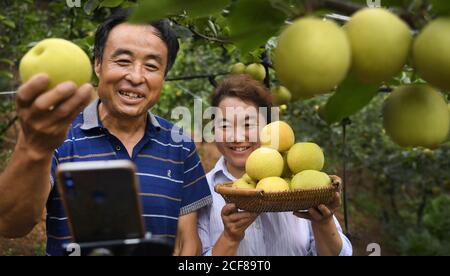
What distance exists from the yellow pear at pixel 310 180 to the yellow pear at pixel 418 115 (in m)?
0.87

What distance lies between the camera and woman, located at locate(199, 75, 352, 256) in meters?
1.70

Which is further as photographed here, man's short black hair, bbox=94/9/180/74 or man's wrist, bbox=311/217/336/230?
man's wrist, bbox=311/217/336/230

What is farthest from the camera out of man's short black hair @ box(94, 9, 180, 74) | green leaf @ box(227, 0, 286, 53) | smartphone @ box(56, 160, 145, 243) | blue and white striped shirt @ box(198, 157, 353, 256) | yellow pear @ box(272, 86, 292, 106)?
yellow pear @ box(272, 86, 292, 106)

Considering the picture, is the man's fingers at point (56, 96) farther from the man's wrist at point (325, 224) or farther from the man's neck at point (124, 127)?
the man's wrist at point (325, 224)

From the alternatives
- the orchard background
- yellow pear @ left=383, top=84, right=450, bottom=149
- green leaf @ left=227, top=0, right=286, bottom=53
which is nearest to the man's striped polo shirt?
the orchard background

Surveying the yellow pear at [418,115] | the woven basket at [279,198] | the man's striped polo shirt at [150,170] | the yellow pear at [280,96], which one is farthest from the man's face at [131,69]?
the yellow pear at [418,115]

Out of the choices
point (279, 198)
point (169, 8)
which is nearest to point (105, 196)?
point (169, 8)

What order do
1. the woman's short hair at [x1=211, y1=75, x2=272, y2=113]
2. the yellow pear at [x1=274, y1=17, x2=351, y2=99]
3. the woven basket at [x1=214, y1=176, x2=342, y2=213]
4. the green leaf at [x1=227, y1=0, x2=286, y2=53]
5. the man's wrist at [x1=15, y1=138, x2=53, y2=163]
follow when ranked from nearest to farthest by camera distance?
the yellow pear at [x1=274, y1=17, x2=351, y2=99], the green leaf at [x1=227, y1=0, x2=286, y2=53], the man's wrist at [x1=15, y1=138, x2=53, y2=163], the woven basket at [x1=214, y1=176, x2=342, y2=213], the woman's short hair at [x1=211, y1=75, x2=272, y2=113]

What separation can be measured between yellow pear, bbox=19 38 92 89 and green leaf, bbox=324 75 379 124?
1.15ft

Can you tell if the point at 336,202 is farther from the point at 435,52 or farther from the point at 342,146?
the point at 342,146

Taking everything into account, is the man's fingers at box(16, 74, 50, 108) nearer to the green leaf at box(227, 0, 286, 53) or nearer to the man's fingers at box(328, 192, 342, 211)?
the green leaf at box(227, 0, 286, 53)

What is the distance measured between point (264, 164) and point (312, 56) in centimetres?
109

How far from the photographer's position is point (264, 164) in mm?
1620

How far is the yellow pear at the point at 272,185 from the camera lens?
59.7 inches
